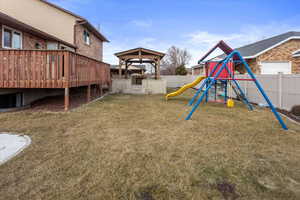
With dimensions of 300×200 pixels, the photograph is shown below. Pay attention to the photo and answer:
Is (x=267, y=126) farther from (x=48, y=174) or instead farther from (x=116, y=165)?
(x=48, y=174)

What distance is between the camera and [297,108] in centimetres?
584

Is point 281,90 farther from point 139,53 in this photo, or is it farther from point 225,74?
point 139,53

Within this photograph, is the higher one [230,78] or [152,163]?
[230,78]

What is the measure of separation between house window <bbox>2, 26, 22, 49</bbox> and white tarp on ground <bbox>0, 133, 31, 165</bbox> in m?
5.91

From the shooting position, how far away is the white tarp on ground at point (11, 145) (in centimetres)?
266

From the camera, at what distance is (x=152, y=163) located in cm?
253

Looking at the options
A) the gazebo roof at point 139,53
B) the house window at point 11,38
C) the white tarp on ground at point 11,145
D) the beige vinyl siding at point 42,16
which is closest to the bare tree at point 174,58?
the gazebo roof at point 139,53

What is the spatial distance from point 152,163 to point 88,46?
14237 millimetres

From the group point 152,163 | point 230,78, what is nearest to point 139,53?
point 230,78

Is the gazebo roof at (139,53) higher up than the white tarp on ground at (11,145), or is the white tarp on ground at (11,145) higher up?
the gazebo roof at (139,53)

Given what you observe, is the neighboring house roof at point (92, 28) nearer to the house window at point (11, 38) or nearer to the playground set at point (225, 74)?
the house window at point (11, 38)

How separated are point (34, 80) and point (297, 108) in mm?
10489

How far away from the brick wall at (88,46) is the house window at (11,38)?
14.3 feet

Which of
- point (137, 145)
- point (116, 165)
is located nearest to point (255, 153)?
point (137, 145)
